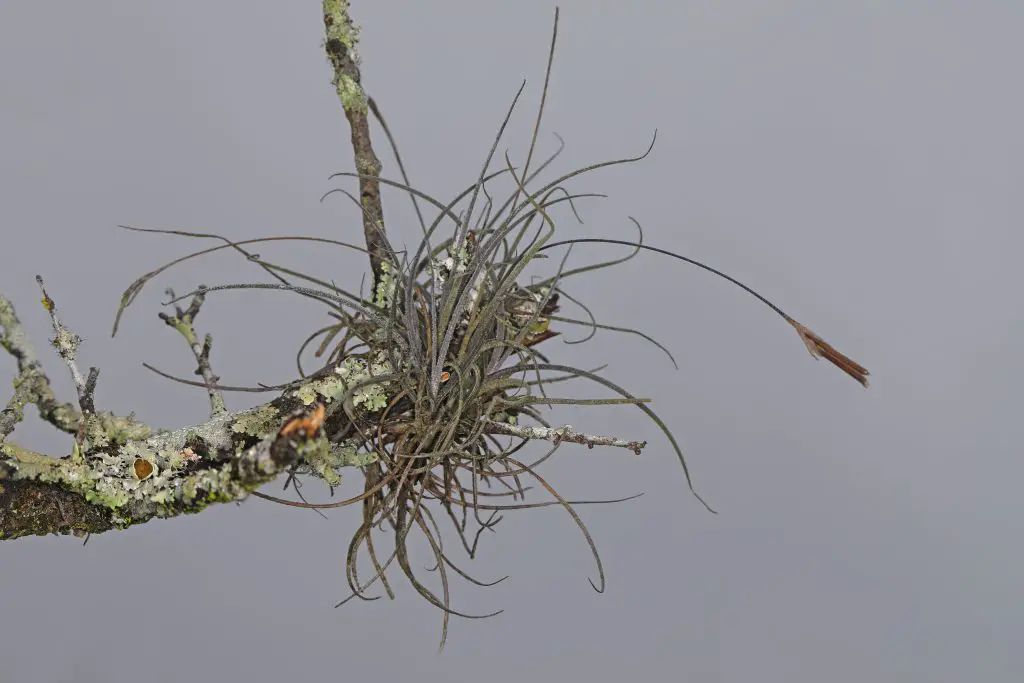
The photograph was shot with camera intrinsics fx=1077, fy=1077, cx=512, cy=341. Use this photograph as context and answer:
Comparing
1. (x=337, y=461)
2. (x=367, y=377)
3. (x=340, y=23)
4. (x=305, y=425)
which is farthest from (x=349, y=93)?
(x=305, y=425)

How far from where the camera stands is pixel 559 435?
1651mm

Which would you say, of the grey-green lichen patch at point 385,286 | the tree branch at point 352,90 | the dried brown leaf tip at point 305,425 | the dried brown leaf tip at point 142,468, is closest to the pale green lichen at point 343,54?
the tree branch at point 352,90

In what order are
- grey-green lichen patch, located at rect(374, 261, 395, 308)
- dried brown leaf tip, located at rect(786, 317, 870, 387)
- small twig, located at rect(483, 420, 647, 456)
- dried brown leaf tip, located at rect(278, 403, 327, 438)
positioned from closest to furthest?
dried brown leaf tip, located at rect(278, 403, 327, 438) → dried brown leaf tip, located at rect(786, 317, 870, 387) → small twig, located at rect(483, 420, 647, 456) → grey-green lichen patch, located at rect(374, 261, 395, 308)

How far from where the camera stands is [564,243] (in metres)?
1.66

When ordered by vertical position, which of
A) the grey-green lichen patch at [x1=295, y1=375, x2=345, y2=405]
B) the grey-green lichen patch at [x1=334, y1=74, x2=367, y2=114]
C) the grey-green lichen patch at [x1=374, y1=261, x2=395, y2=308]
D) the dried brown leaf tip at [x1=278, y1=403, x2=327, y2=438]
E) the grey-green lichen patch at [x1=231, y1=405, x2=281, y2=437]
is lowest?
the dried brown leaf tip at [x1=278, y1=403, x2=327, y2=438]

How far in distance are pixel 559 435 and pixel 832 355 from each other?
43 cm

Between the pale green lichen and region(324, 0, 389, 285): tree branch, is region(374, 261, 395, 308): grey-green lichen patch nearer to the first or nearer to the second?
region(324, 0, 389, 285): tree branch

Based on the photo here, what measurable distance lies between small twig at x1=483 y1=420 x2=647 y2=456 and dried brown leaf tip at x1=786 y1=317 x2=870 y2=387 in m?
0.29

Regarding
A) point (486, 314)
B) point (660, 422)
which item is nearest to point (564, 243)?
point (486, 314)

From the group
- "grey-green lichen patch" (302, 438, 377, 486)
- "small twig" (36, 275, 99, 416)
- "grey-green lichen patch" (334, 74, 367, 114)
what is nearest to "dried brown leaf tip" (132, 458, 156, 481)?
"small twig" (36, 275, 99, 416)

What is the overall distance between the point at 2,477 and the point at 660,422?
3.10 feet

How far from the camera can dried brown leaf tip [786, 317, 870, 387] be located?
146 centimetres

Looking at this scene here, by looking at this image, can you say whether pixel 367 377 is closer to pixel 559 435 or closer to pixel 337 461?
pixel 337 461

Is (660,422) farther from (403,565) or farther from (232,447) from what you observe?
(232,447)
